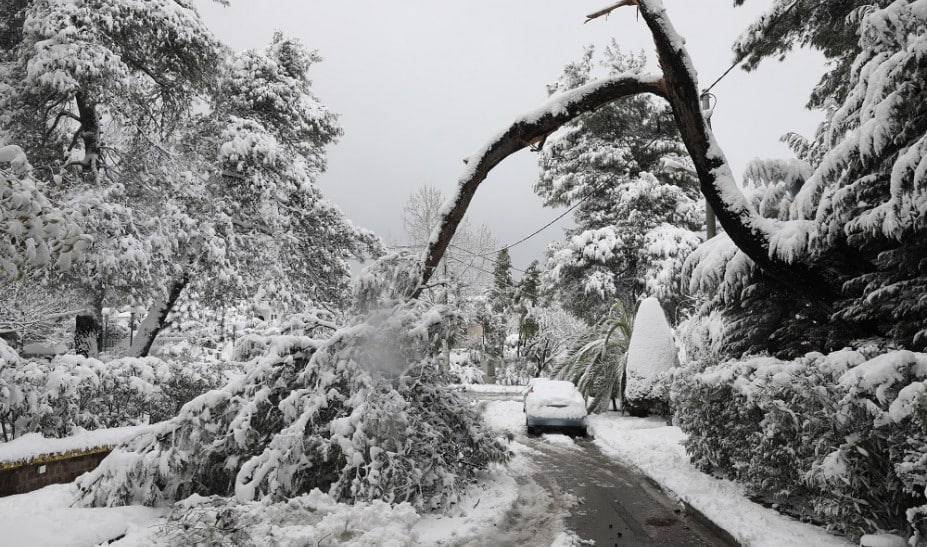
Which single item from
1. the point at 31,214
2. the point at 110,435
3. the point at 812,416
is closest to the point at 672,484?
the point at 812,416

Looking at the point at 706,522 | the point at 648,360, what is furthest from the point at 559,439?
the point at 706,522

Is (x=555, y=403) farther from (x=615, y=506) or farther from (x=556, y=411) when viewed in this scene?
(x=615, y=506)

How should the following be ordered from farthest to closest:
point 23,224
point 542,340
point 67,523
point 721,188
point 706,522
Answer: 1. point 542,340
2. point 721,188
3. point 706,522
4. point 67,523
5. point 23,224

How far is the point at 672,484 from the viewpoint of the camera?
762cm

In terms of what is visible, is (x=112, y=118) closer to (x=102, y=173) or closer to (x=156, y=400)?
(x=102, y=173)

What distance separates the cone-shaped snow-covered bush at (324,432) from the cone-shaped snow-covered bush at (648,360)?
30.1 feet

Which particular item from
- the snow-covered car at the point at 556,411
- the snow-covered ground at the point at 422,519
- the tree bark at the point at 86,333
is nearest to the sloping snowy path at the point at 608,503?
the snow-covered ground at the point at 422,519

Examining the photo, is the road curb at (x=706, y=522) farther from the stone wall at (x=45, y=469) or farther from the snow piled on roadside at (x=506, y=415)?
the stone wall at (x=45, y=469)

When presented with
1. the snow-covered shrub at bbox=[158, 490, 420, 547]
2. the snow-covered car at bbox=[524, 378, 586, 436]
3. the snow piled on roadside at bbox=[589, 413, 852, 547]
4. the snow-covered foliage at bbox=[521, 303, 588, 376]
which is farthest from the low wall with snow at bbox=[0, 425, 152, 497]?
the snow-covered foliage at bbox=[521, 303, 588, 376]

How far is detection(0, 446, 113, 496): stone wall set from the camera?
7246mm

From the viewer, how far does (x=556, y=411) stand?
1368cm

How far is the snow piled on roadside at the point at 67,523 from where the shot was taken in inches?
169

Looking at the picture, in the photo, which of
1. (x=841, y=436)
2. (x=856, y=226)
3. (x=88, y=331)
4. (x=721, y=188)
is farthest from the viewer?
(x=88, y=331)

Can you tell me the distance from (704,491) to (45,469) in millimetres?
8949
